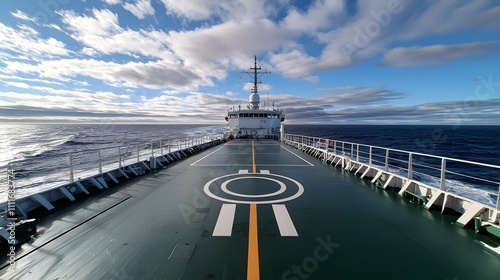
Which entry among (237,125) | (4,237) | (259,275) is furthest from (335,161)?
(237,125)

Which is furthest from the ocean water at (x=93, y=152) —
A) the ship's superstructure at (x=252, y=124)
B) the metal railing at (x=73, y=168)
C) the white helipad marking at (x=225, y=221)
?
the ship's superstructure at (x=252, y=124)

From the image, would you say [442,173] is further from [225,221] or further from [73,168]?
[73,168]

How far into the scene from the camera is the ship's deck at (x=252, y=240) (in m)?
2.90

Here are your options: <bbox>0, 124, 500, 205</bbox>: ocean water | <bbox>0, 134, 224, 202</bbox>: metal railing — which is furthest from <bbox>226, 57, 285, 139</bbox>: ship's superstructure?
<bbox>0, 124, 500, 205</bbox>: ocean water

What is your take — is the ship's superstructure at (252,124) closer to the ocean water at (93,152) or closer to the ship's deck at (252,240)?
the ocean water at (93,152)

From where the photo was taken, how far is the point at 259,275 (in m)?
2.76

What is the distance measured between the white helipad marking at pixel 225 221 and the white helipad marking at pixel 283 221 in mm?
950

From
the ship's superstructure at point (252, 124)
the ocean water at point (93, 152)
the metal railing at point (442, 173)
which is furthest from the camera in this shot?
the ship's superstructure at point (252, 124)

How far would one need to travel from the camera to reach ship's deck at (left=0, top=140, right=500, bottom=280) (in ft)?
9.50

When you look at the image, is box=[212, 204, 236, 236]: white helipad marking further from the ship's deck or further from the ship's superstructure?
the ship's superstructure

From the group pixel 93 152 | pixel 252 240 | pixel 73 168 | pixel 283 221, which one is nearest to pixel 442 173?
pixel 283 221

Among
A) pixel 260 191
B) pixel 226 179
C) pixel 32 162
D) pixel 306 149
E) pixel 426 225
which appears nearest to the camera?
pixel 426 225

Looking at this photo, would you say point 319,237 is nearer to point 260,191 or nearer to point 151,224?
point 260,191

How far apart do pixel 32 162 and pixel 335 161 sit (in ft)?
99.0
